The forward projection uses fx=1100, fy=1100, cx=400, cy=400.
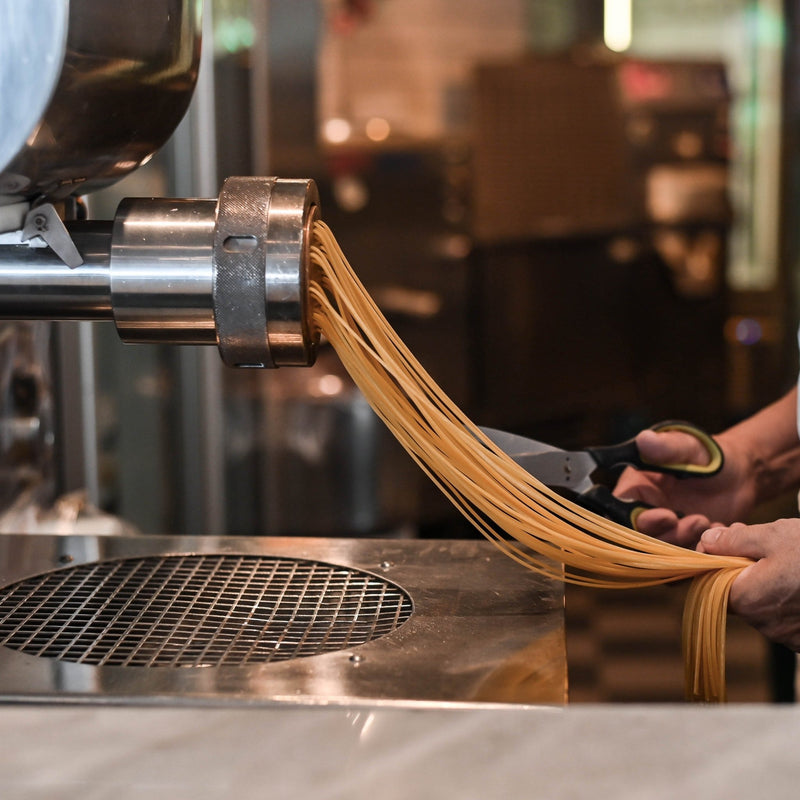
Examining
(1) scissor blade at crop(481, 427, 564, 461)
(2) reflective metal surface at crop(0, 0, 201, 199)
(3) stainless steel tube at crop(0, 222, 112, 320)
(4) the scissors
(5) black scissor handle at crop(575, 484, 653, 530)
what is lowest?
(5) black scissor handle at crop(575, 484, 653, 530)

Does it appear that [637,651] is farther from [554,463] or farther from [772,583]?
[772,583]

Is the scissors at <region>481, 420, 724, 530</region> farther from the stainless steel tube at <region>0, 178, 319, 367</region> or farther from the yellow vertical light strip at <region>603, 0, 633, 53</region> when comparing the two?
the yellow vertical light strip at <region>603, 0, 633, 53</region>

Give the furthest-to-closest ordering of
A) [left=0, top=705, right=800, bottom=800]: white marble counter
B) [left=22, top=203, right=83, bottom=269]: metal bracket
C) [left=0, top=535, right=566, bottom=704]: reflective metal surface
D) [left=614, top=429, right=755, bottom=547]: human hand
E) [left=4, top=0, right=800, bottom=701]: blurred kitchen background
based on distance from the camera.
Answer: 1. [left=4, top=0, right=800, bottom=701]: blurred kitchen background
2. [left=614, top=429, right=755, bottom=547]: human hand
3. [left=22, top=203, right=83, bottom=269]: metal bracket
4. [left=0, top=535, right=566, bottom=704]: reflective metal surface
5. [left=0, top=705, right=800, bottom=800]: white marble counter

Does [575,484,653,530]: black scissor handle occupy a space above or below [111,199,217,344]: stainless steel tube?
below

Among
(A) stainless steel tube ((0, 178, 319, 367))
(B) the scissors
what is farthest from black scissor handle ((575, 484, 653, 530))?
(A) stainless steel tube ((0, 178, 319, 367))

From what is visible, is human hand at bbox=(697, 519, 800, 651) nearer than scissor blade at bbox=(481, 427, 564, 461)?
Yes

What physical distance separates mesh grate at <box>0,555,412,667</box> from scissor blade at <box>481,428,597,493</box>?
0.16m

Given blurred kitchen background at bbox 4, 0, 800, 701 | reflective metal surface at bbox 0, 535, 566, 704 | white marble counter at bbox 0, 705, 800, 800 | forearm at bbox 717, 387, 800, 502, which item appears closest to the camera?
white marble counter at bbox 0, 705, 800, 800

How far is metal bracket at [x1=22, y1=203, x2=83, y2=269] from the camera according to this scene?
0.64 metres

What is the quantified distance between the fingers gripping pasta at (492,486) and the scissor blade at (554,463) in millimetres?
75

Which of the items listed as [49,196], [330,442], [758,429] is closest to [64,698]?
[49,196]

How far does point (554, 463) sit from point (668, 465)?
10 cm

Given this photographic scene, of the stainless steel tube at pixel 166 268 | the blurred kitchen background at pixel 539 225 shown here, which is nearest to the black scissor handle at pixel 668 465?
the stainless steel tube at pixel 166 268

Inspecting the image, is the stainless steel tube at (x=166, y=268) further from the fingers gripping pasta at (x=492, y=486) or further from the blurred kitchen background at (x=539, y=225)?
the blurred kitchen background at (x=539, y=225)
